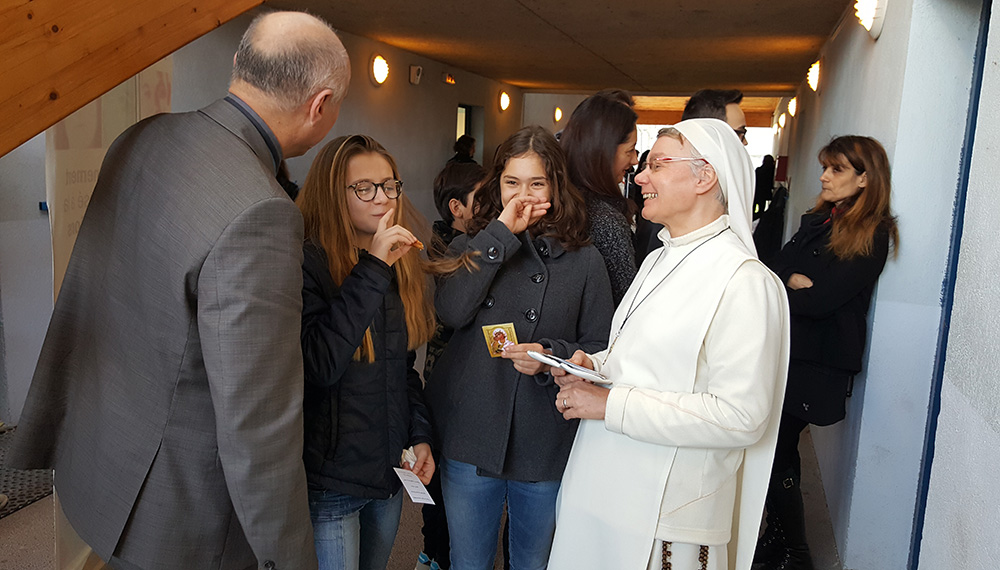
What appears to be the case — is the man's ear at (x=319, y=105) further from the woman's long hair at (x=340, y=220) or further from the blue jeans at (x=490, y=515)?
the blue jeans at (x=490, y=515)

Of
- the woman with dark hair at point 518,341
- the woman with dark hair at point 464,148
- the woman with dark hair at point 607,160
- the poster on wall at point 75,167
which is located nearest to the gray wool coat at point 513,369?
the woman with dark hair at point 518,341

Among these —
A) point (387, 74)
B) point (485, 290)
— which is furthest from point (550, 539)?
point (387, 74)

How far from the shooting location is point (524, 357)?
1924 millimetres

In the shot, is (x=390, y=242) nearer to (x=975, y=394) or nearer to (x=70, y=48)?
(x=70, y=48)

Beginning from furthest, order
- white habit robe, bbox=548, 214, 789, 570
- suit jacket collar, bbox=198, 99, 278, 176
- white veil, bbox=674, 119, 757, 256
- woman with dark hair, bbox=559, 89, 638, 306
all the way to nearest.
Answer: woman with dark hair, bbox=559, 89, 638, 306, white veil, bbox=674, 119, 757, 256, white habit robe, bbox=548, 214, 789, 570, suit jacket collar, bbox=198, 99, 278, 176

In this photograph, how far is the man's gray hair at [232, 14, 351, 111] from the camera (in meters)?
1.39

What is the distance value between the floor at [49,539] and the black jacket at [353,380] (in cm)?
143

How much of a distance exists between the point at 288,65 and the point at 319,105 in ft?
0.33

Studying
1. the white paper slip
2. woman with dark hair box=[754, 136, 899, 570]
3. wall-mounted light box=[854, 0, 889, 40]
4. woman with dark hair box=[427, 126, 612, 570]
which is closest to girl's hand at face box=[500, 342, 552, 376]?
woman with dark hair box=[427, 126, 612, 570]

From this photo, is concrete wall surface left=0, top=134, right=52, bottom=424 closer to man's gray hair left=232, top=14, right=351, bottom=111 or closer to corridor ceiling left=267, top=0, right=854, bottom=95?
corridor ceiling left=267, top=0, right=854, bottom=95

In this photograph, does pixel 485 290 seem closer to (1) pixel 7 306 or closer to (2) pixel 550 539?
(2) pixel 550 539

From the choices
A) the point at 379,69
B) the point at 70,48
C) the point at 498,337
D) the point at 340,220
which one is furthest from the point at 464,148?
the point at 70,48

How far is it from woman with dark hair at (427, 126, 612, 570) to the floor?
41.4 inches

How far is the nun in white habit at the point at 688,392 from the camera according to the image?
5.26ft
